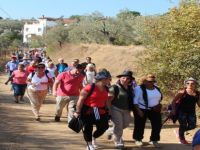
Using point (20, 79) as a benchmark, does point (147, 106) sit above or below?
above

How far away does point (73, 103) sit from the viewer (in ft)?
41.1

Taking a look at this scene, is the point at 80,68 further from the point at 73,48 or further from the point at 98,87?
the point at 73,48

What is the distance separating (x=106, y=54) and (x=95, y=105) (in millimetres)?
35731

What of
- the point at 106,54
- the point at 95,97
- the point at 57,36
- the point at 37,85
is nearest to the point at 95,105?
the point at 95,97

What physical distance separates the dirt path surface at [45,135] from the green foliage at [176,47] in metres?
2.13

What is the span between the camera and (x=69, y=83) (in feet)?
41.6

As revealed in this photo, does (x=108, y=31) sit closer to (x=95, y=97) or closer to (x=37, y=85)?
(x=37, y=85)

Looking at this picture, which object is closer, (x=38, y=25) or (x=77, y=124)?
(x=77, y=124)

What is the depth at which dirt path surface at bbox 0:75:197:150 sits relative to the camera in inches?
413

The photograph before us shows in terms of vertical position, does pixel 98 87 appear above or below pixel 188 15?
below

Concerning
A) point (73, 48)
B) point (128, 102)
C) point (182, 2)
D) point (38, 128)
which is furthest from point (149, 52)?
point (73, 48)

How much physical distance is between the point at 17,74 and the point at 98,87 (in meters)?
8.29

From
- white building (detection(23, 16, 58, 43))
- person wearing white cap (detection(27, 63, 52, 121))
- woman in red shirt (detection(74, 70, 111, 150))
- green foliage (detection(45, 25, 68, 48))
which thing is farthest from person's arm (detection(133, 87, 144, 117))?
A: white building (detection(23, 16, 58, 43))

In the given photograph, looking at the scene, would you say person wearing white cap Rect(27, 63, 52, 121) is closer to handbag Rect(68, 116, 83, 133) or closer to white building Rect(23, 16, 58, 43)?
handbag Rect(68, 116, 83, 133)
